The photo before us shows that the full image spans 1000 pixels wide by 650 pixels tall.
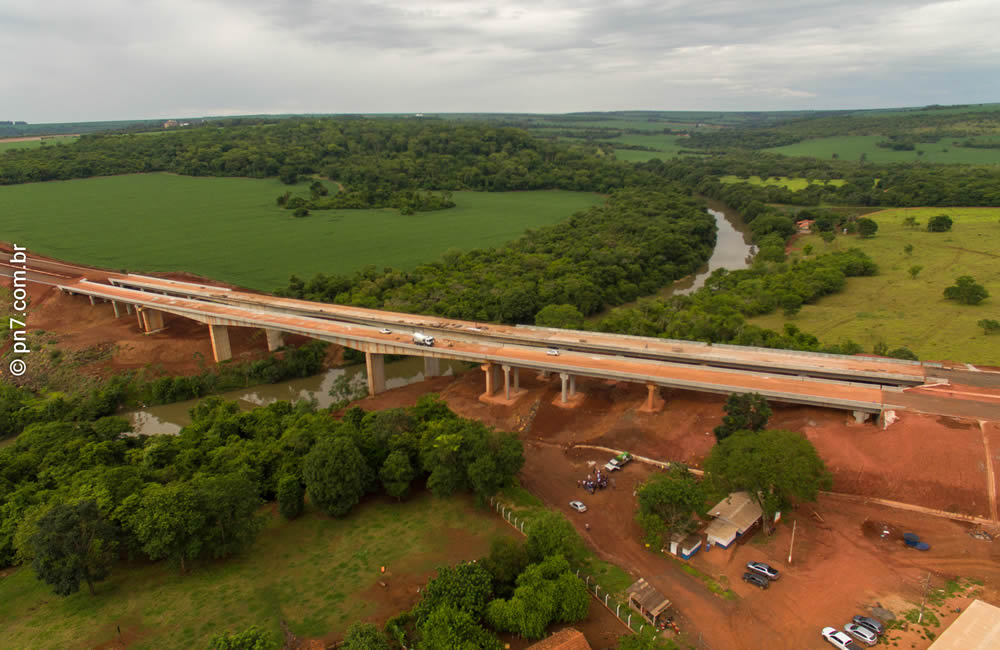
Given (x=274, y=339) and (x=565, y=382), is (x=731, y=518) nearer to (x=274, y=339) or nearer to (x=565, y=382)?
(x=565, y=382)

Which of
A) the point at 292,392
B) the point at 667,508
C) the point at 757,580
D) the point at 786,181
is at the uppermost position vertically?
the point at 786,181

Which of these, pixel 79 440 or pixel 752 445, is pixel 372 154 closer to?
pixel 79 440

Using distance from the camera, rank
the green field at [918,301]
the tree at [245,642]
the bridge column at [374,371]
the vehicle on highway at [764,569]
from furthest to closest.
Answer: the green field at [918,301] → the bridge column at [374,371] → the vehicle on highway at [764,569] → the tree at [245,642]

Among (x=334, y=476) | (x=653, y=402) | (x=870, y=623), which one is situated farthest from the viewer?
(x=653, y=402)

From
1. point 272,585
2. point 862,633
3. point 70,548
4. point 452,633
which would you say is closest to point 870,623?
point 862,633

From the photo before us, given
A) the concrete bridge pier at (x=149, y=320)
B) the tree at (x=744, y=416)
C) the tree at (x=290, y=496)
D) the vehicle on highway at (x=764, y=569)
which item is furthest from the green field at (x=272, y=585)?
the concrete bridge pier at (x=149, y=320)

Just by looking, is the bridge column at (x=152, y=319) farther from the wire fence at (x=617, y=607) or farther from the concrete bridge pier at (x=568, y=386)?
the wire fence at (x=617, y=607)

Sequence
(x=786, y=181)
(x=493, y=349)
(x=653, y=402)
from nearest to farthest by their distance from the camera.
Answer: (x=653, y=402)
(x=493, y=349)
(x=786, y=181)
